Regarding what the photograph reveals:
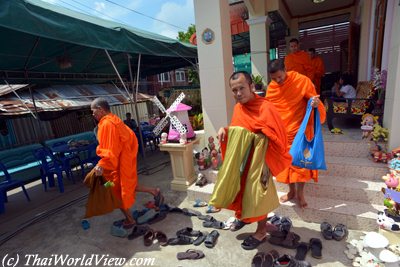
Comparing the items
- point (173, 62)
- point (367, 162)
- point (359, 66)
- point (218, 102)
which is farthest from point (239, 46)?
point (367, 162)

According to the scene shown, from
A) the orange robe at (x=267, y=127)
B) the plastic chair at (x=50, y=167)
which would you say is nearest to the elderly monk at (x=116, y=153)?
the orange robe at (x=267, y=127)

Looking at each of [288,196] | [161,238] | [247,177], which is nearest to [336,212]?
[288,196]

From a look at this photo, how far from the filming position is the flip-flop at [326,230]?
94.7 inches

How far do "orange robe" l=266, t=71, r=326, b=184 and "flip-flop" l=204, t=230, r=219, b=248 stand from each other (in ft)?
3.15

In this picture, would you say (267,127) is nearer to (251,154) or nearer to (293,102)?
(251,154)

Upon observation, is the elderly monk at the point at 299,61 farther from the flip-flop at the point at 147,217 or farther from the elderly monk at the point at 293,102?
the flip-flop at the point at 147,217

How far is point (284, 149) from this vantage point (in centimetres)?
213

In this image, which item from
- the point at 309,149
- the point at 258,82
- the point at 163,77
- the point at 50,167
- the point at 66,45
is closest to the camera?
the point at 309,149

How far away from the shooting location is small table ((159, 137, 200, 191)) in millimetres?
3795

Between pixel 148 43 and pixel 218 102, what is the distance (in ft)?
6.69

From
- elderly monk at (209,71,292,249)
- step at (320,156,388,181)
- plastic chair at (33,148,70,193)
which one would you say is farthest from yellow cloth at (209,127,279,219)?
plastic chair at (33,148,70,193)

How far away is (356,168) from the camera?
293cm

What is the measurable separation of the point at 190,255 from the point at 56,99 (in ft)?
31.7

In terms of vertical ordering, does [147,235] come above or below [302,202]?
below
